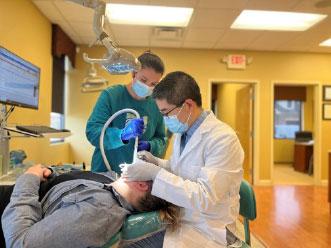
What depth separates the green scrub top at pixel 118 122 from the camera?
1.62m

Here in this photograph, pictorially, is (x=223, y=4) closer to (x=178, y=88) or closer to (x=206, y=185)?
(x=178, y=88)

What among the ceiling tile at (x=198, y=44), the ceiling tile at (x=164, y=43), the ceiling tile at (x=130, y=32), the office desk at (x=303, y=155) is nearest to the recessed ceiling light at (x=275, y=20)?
the ceiling tile at (x=198, y=44)

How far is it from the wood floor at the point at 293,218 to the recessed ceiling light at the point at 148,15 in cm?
243

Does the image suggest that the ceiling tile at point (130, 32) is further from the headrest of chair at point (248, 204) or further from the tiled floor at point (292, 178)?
the tiled floor at point (292, 178)

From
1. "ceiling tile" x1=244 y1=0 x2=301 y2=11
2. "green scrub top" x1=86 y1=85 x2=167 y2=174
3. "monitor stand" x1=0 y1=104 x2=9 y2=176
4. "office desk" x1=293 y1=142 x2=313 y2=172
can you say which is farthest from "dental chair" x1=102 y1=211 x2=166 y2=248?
"office desk" x1=293 y1=142 x2=313 y2=172

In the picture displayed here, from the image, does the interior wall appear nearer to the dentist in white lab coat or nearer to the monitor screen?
the monitor screen

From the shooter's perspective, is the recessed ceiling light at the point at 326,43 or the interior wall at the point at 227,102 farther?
the interior wall at the point at 227,102

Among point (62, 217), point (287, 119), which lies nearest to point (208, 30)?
point (62, 217)

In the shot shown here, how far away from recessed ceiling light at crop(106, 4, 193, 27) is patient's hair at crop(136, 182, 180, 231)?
8.82ft

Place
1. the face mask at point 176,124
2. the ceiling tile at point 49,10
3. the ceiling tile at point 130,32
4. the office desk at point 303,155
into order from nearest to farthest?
the face mask at point 176,124, the ceiling tile at point 49,10, the ceiling tile at point 130,32, the office desk at point 303,155

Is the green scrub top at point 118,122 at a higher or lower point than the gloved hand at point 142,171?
higher

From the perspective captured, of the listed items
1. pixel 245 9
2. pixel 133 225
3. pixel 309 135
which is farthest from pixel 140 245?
pixel 309 135

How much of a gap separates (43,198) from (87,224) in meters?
0.35

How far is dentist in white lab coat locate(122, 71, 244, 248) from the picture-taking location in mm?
1032
